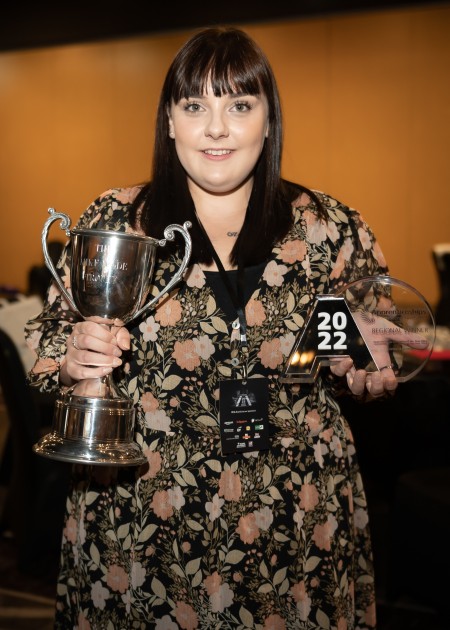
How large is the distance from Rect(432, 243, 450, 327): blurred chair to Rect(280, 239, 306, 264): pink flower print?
313 cm

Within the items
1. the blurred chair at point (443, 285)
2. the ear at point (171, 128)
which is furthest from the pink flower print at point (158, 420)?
the blurred chair at point (443, 285)

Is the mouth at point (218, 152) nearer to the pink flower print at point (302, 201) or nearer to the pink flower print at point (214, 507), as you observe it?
the pink flower print at point (302, 201)

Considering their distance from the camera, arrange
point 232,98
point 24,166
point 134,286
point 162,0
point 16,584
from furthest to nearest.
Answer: point 24,166
point 162,0
point 16,584
point 232,98
point 134,286

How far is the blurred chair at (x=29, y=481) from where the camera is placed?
9.66 feet

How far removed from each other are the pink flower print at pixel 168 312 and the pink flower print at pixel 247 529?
38 cm

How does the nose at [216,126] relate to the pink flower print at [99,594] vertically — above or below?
above

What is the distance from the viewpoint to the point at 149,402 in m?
1.47

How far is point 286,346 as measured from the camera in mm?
1485

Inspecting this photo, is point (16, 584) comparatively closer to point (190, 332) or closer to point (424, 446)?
point (424, 446)

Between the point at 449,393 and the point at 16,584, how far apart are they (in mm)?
1871

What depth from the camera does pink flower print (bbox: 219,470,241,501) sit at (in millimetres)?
1438

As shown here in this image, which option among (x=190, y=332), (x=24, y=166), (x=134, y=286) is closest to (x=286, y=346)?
(x=190, y=332)

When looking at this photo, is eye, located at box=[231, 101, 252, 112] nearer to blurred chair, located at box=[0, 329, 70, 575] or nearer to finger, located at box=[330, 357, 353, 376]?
finger, located at box=[330, 357, 353, 376]

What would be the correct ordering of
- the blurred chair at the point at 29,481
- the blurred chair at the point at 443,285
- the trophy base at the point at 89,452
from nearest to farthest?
the trophy base at the point at 89,452 < the blurred chair at the point at 29,481 < the blurred chair at the point at 443,285
